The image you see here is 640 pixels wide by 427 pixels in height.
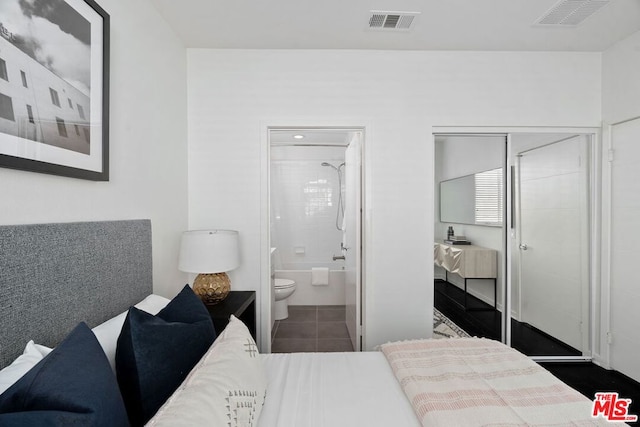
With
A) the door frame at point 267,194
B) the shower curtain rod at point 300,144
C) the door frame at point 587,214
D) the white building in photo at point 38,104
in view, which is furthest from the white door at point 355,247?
the white building in photo at point 38,104

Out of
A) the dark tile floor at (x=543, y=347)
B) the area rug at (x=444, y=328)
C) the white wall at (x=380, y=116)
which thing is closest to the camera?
the dark tile floor at (x=543, y=347)

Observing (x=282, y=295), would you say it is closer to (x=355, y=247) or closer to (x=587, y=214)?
(x=355, y=247)

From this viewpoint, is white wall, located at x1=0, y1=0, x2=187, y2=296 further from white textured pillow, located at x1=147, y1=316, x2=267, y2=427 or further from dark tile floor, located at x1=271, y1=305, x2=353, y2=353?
dark tile floor, located at x1=271, y1=305, x2=353, y2=353

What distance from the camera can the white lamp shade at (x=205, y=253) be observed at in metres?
2.07

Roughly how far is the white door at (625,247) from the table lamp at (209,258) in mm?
2992

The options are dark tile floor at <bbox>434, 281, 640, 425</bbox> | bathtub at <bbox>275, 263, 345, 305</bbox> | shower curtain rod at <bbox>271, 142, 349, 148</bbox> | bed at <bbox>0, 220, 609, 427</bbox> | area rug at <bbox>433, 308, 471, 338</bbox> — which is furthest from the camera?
shower curtain rod at <bbox>271, 142, 349, 148</bbox>

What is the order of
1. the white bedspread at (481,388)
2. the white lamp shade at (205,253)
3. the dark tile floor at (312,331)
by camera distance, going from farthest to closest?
1. the dark tile floor at (312,331)
2. the white lamp shade at (205,253)
3. the white bedspread at (481,388)

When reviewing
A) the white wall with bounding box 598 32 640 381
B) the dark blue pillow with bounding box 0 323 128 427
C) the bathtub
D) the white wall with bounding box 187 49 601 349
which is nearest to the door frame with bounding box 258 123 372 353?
the white wall with bounding box 187 49 601 349

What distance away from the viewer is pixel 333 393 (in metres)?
1.33

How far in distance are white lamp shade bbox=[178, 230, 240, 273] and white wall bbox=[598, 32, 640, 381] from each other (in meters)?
3.03

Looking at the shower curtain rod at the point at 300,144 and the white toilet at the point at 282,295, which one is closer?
the white toilet at the point at 282,295

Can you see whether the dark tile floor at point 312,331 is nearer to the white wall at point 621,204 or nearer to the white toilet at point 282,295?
the white toilet at point 282,295

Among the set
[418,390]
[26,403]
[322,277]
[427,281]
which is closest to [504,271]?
[427,281]

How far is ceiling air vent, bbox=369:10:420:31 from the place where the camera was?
83.1 inches
